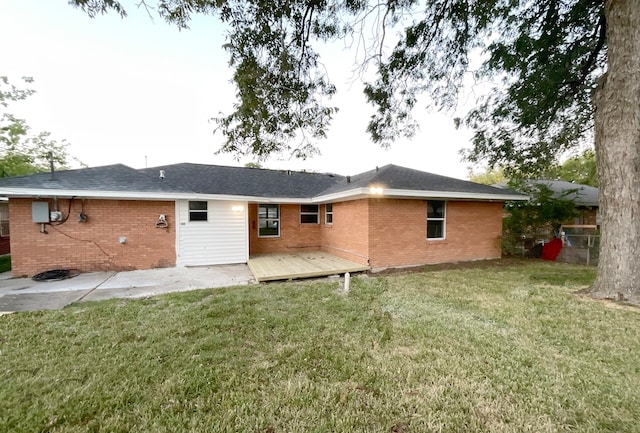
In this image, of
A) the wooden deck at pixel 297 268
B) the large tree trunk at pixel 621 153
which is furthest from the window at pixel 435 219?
the large tree trunk at pixel 621 153

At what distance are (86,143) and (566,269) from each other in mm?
33179

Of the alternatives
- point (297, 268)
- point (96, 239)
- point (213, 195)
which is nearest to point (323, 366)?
point (297, 268)

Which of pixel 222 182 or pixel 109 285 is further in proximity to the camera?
pixel 222 182

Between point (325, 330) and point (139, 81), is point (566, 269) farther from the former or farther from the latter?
point (139, 81)

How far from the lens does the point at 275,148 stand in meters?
6.06

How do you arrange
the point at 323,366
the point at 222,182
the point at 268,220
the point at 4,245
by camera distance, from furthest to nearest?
1. the point at 4,245
2. the point at 268,220
3. the point at 222,182
4. the point at 323,366

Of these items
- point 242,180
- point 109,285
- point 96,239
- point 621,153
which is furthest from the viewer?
point 242,180

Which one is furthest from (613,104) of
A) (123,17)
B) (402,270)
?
(123,17)

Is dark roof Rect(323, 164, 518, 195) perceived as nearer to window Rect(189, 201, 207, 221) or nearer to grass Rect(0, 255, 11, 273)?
window Rect(189, 201, 207, 221)

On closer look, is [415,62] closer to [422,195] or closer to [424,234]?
[422,195]

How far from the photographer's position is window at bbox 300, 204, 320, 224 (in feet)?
37.7

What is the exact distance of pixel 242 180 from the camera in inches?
451

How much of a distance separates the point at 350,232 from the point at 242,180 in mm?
5906

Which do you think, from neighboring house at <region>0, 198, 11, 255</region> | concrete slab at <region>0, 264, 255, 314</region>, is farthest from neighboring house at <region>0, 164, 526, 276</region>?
neighboring house at <region>0, 198, 11, 255</region>
